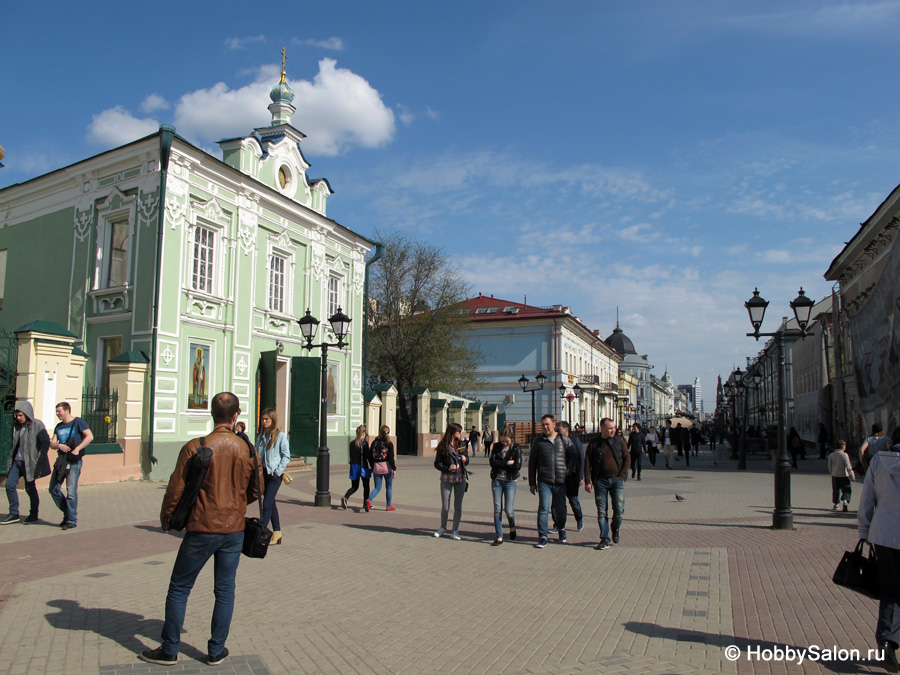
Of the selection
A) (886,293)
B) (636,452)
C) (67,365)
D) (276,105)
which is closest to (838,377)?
(886,293)

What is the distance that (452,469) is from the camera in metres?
10.1

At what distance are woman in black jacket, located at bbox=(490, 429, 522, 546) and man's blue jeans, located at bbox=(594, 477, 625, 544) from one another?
1.16 m

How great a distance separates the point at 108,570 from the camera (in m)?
7.45

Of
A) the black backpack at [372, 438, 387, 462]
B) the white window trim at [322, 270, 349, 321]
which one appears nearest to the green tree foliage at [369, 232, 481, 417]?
the white window trim at [322, 270, 349, 321]

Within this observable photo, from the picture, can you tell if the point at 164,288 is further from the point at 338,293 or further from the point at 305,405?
the point at 338,293

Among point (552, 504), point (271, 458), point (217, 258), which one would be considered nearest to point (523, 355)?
point (217, 258)

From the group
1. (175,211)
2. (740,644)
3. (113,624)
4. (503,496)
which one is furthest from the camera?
(175,211)

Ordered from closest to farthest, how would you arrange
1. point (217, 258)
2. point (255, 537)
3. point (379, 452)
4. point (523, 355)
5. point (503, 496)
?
point (255, 537), point (503, 496), point (379, 452), point (217, 258), point (523, 355)

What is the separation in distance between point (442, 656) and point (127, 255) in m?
16.2

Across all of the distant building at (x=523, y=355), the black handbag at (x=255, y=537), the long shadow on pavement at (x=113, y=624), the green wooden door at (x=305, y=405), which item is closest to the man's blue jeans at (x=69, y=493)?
the long shadow on pavement at (x=113, y=624)

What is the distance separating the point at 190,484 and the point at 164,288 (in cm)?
1424

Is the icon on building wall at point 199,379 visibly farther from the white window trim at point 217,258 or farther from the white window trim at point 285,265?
the white window trim at point 285,265

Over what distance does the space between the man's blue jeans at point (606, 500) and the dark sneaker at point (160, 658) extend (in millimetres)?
6266

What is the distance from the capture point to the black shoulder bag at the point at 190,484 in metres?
4.52
